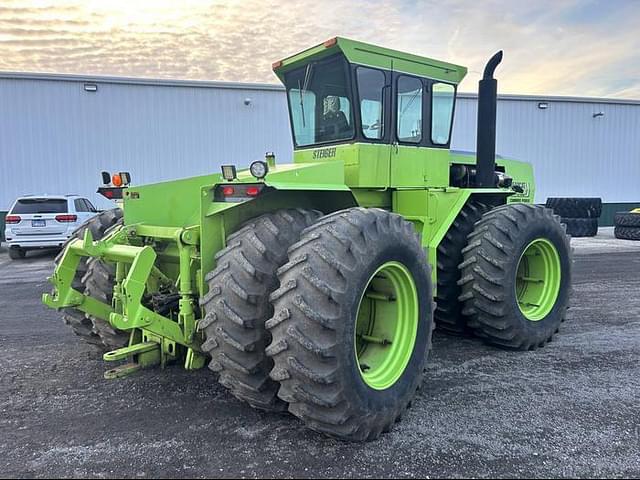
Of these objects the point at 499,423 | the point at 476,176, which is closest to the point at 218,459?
the point at 499,423

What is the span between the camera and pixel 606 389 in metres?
4.26

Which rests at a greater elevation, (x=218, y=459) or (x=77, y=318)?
(x=77, y=318)

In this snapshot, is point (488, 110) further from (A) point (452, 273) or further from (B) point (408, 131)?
(A) point (452, 273)

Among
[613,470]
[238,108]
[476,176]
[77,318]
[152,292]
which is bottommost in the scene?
[613,470]

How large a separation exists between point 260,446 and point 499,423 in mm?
1737

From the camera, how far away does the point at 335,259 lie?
3.13 metres

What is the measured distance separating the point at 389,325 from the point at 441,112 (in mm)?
2713

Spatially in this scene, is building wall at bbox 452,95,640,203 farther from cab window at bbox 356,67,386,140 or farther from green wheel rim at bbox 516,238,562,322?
→ cab window at bbox 356,67,386,140

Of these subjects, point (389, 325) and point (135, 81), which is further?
point (135, 81)

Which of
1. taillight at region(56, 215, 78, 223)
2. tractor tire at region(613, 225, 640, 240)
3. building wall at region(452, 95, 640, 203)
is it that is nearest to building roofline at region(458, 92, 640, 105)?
building wall at region(452, 95, 640, 203)

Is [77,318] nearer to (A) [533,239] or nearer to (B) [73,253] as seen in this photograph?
(B) [73,253]

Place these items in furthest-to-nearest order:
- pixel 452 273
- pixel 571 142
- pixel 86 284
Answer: pixel 571 142
pixel 452 273
pixel 86 284

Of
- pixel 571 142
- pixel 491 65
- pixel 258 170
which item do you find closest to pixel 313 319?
pixel 258 170

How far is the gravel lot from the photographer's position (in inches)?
122
